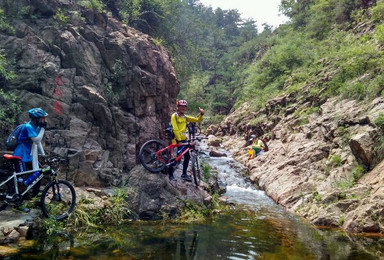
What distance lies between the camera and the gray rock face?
998 cm

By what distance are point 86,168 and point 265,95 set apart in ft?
75.1

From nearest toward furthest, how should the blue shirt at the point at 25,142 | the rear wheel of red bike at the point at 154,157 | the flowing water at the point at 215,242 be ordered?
the flowing water at the point at 215,242 → the blue shirt at the point at 25,142 → the rear wheel of red bike at the point at 154,157

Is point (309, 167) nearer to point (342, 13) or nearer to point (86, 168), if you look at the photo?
point (86, 168)

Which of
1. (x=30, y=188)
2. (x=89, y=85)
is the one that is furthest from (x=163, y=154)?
(x=30, y=188)

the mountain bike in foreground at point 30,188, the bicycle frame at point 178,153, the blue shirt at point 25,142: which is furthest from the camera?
the bicycle frame at point 178,153

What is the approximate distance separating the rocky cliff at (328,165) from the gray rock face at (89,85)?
610 centimetres

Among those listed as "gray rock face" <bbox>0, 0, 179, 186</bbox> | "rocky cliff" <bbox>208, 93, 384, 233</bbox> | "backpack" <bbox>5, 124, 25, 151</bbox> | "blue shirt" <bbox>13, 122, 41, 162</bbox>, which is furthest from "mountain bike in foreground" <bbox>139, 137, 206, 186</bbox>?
"rocky cliff" <bbox>208, 93, 384, 233</bbox>

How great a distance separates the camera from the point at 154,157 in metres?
10.4

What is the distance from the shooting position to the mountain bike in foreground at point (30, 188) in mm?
7495

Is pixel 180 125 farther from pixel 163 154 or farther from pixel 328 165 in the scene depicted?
pixel 328 165

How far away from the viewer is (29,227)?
277 inches

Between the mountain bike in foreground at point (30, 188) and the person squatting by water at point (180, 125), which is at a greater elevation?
the person squatting by water at point (180, 125)

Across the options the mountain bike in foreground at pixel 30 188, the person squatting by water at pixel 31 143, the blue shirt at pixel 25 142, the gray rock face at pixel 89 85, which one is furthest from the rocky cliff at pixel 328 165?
the blue shirt at pixel 25 142

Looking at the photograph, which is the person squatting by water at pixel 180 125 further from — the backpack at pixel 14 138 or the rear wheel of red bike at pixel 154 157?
the backpack at pixel 14 138
